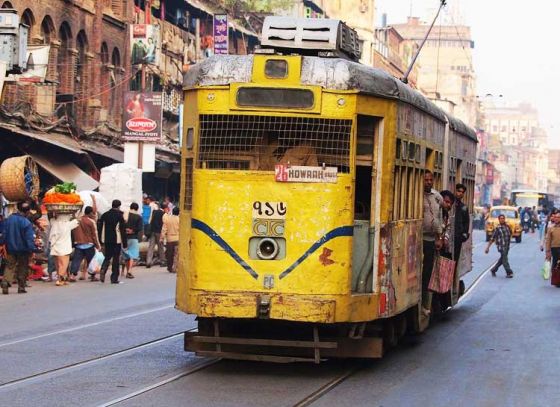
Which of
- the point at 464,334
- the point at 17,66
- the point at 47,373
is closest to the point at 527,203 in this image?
the point at 17,66

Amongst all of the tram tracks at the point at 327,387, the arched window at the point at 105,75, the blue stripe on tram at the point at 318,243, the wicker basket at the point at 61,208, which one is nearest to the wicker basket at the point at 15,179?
the wicker basket at the point at 61,208

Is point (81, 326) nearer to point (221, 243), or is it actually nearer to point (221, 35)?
point (221, 243)

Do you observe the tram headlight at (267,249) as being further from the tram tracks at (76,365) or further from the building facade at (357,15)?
the building facade at (357,15)

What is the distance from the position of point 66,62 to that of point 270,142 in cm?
2851

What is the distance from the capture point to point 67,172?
33.2 metres

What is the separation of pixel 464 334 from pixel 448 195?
184 cm

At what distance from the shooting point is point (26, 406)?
9266 millimetres

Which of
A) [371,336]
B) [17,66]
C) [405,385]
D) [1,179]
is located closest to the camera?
[405,385]

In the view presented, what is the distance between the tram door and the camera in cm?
1130

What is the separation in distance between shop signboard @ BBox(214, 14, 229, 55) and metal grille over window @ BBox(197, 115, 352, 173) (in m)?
35.5

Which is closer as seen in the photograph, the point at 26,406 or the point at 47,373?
the point at 26,406

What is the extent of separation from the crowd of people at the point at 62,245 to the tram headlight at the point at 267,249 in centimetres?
1081

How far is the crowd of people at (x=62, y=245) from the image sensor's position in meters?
21.1

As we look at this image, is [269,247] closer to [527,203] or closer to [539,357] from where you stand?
[539,357]
